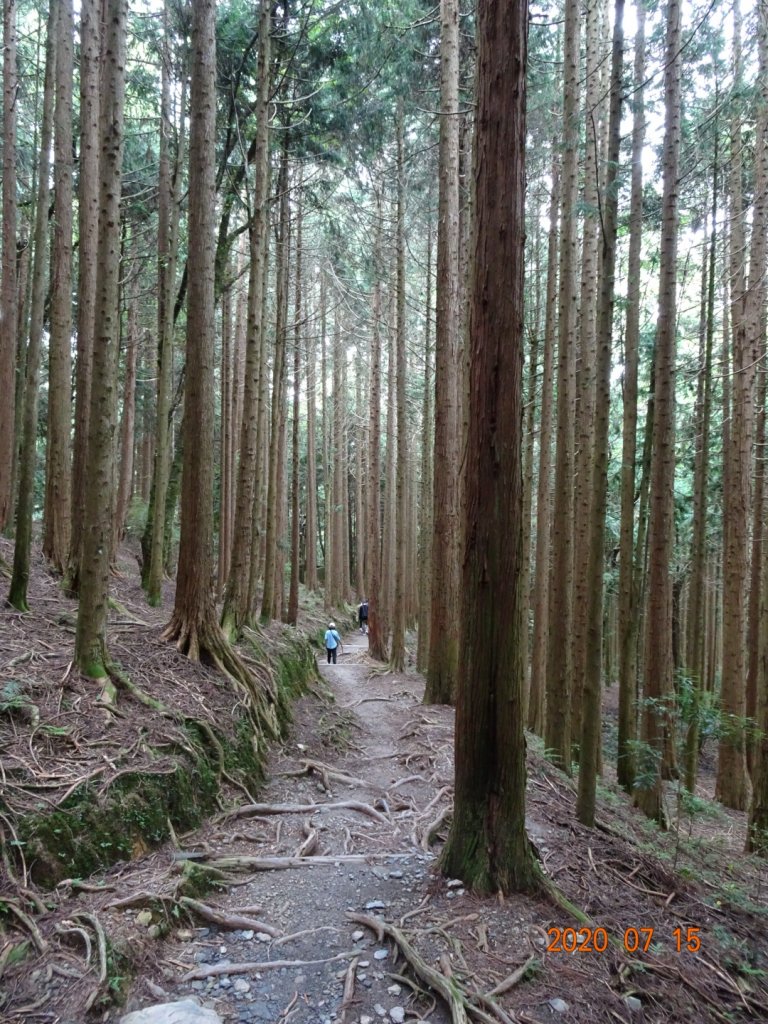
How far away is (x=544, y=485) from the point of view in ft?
41.3

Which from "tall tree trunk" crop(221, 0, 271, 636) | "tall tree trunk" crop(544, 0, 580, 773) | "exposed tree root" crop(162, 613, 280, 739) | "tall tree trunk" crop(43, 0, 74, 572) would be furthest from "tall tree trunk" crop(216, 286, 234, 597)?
"tall tree trunk" crop(544, 0, 580, 773)

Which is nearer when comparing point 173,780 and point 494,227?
point 494,227

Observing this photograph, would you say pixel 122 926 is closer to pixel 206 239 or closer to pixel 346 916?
pixel 346 916

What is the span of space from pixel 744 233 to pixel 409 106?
7.10 metres

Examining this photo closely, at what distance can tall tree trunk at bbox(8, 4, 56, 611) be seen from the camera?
5.93 meters

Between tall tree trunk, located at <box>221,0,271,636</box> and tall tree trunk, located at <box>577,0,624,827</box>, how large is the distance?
5.37 metres

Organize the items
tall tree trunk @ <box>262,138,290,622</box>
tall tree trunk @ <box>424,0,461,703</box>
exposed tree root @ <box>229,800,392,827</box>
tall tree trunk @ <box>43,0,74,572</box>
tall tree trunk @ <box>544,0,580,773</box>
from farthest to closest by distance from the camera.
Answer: tall tree trunk @ <box>262,138,290,622</box>
tall tree trunk @ <box>424,0,461,703</box>
tall tree trunk @ <box>544,0,580,773</box>
tall tree trunk @ <box>43,0,74,572</box>
exposed tree root @ <box>229,800,392,827</box>

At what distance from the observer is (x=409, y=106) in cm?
1262

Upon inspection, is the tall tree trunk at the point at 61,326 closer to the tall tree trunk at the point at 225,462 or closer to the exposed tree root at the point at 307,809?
the exposed tree root at the point at 307,809

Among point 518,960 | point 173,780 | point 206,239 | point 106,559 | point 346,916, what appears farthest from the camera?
point 206,239

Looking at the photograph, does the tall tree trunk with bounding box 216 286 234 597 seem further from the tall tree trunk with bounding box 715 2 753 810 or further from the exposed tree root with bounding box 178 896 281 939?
the exposed tree root with bounding box 178 896 281 939

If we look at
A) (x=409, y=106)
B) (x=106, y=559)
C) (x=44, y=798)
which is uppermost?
(x=409, y=106)

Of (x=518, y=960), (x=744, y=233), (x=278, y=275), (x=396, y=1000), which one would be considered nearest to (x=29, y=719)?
(x=396, y=1000)

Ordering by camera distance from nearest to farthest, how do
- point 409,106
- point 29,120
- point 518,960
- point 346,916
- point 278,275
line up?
point 518,960
point 346,916
point 409,106
point 278,275
point 29,120
